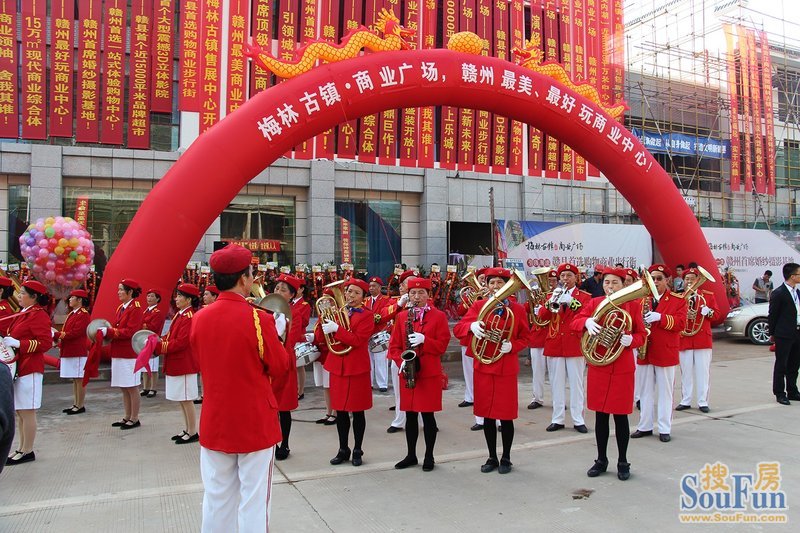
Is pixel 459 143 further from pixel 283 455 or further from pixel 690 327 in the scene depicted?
pixel 283 455

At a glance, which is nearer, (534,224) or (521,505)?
(521,505)

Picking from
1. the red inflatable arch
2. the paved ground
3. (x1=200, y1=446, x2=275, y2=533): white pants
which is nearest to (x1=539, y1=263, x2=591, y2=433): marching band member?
the paved ground

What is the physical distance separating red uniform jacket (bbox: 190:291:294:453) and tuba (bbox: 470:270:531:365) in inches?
91.9

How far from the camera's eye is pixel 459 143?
15.1 meters

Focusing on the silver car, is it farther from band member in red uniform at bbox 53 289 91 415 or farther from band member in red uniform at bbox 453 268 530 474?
band member in red uniform at bbox 53 289 91 415

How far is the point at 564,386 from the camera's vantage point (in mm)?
6562

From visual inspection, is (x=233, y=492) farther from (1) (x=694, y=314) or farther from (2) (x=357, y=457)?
(1) (x=694, y=314)

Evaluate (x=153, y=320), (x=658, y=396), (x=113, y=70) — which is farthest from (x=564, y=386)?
(x=113, y=70)

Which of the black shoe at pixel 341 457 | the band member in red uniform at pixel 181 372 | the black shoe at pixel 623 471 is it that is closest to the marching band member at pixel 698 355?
the black shoe at pixel 623 471

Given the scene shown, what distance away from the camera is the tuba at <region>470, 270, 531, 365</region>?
16.5ft

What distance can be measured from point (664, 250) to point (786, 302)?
4676mm

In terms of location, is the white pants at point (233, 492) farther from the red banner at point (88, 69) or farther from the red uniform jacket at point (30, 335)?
the red banner at point (88, 69)

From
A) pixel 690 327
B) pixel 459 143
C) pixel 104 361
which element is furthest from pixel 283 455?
pixel 459 143

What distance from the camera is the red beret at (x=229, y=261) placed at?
10.1 feet
